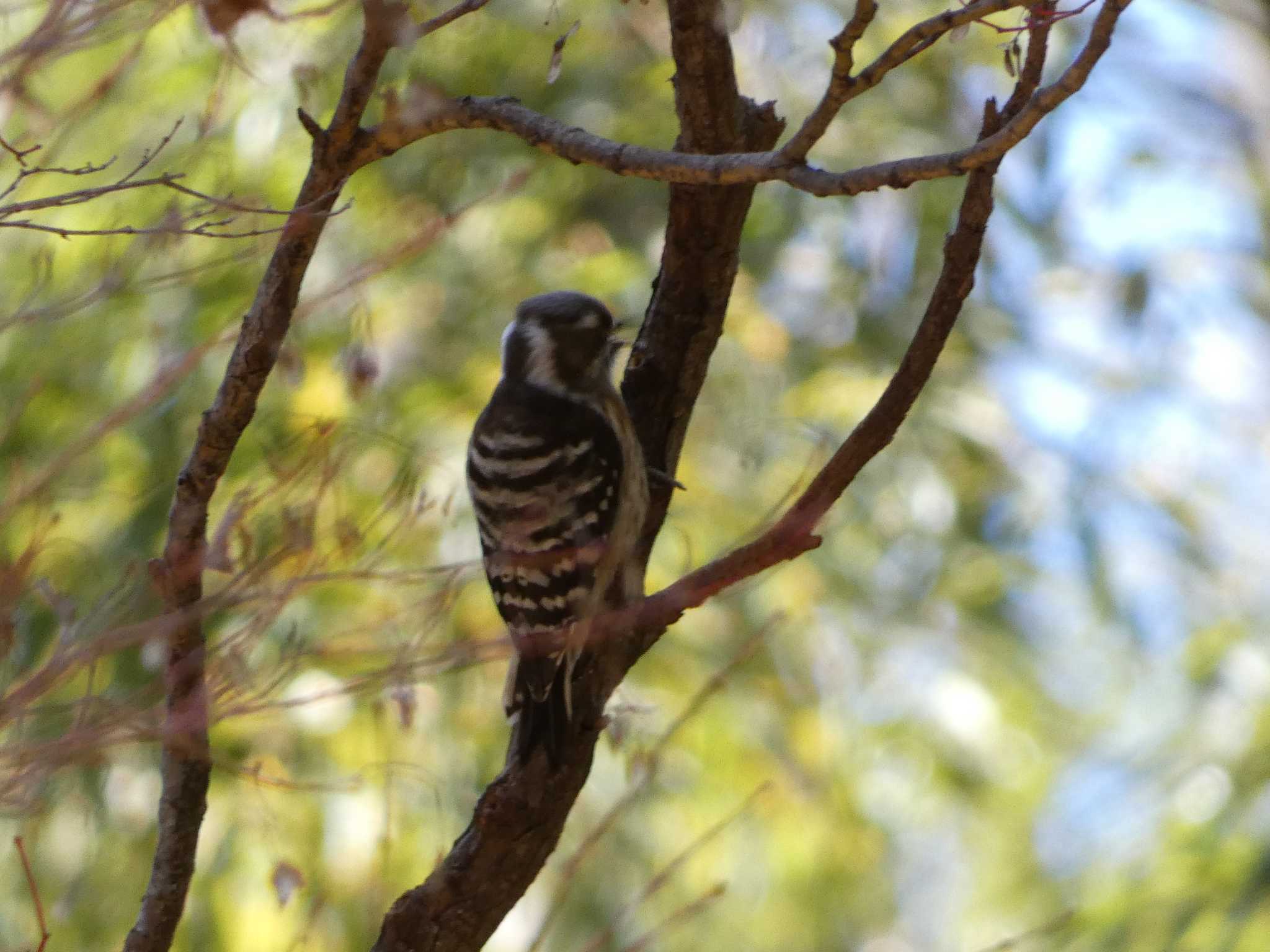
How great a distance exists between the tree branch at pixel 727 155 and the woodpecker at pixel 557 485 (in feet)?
3.26

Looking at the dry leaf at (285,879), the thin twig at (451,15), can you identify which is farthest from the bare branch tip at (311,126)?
the dry leaf at (285,879)

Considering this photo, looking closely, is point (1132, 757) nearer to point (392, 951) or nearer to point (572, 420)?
point (572, 420)

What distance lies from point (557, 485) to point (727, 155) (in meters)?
1.46

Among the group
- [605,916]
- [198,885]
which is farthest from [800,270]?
[198,885]

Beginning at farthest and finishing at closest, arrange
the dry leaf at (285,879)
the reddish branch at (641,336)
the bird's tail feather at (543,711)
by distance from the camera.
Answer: the bird's tail feather at (543,711) < the dry leaf at (285,879) < the reddish branch at (641,336)

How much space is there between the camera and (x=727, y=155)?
95.7 inches

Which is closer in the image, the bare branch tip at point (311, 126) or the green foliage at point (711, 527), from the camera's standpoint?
the bare branch tip at point (311, 126)

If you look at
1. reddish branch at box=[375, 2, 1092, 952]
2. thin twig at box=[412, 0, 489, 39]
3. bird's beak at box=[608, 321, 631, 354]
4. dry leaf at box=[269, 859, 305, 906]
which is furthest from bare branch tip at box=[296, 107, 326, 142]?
bird's beak at box=[608, 321, 631, 354]

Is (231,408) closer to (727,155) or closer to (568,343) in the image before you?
(727,155)

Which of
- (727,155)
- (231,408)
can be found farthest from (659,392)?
(231,408)

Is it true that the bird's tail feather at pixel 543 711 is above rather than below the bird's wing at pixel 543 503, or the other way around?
below

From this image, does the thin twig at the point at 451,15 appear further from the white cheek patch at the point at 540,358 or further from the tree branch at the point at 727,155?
the white cheek patch at the point at 540,358

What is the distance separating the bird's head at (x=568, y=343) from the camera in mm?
3996

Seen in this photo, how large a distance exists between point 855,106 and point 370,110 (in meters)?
1.83
